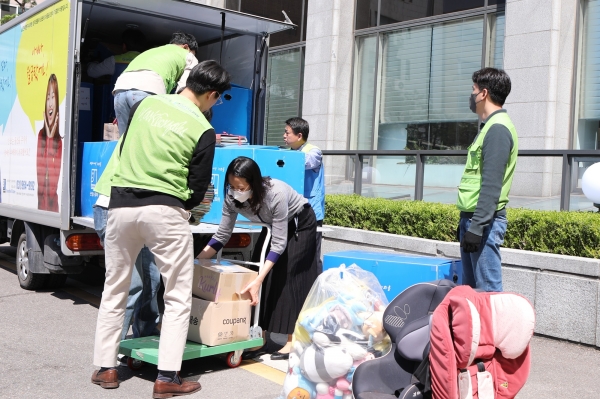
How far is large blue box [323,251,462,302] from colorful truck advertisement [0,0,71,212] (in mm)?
3178

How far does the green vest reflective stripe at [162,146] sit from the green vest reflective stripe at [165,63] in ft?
5.64

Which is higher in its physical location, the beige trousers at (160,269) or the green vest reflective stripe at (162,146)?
the green vest reflective stripe at (162,146)

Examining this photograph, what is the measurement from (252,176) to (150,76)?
1679mm

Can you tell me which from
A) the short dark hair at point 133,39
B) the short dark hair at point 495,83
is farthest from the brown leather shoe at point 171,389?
the short dark hair at point 133,39

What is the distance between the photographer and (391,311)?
388 centimetres

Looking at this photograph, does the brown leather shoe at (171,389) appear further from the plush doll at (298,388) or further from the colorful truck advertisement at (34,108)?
the colorful truck advertisement at (34,108)

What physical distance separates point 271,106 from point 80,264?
31.7 ft

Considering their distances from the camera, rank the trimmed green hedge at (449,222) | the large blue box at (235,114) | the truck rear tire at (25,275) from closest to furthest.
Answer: the trimmed green hedge at (449,222)
the truck rear tire at (25,275)
the large blue box at (235,114)

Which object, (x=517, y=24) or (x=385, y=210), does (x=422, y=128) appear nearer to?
(x=517, y=24)

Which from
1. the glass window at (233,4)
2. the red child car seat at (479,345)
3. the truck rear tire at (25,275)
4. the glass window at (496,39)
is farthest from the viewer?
the glass window at (233,4)

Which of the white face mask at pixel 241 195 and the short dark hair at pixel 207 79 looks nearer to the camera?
the short dark hair at pixel 207 79

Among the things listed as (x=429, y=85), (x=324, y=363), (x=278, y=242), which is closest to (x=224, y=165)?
(x=278, y=242)

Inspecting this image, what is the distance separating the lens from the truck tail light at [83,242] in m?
6.70

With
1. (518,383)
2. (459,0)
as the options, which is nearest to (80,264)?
(518,383)
